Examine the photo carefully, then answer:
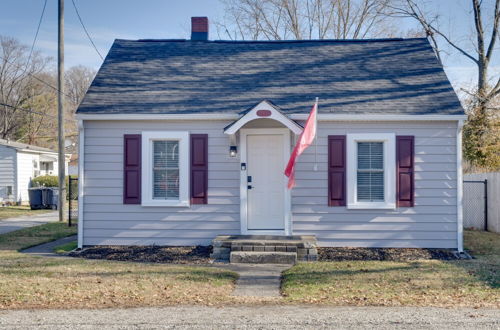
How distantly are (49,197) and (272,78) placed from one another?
633 inches

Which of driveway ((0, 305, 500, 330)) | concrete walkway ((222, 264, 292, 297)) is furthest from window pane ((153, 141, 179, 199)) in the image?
driveway ((0, 305, 500, 330))

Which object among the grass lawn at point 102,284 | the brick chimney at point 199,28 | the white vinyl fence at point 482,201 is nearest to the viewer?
the grass lawn at point 102,284

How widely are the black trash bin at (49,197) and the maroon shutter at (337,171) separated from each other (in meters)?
17.4

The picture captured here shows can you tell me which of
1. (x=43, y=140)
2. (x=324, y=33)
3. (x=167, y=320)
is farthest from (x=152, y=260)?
(x=43, y=140)

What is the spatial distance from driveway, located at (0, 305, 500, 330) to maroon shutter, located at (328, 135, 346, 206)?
4837 mm

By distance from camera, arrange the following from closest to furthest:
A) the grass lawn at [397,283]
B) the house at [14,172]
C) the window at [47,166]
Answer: the grass lawn at [397,283]
the house at [14,172]
the window at [47,166]

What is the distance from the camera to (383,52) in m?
13.9

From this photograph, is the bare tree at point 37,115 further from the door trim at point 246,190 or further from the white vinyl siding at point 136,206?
the door trim at point 246,190

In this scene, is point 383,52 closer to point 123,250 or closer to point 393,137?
point 393,137

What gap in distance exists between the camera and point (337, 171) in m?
11.7

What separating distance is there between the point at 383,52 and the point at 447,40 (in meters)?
11.6

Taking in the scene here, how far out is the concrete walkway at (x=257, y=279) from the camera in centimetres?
809

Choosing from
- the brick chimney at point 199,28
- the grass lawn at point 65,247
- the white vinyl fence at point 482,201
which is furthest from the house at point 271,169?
the white vinyl fence at point 482,201

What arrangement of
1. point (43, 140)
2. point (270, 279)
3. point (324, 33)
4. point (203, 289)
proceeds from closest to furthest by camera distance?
point (203, 289) → point (270, 279) → point (324, 33) → point (43, 140)
